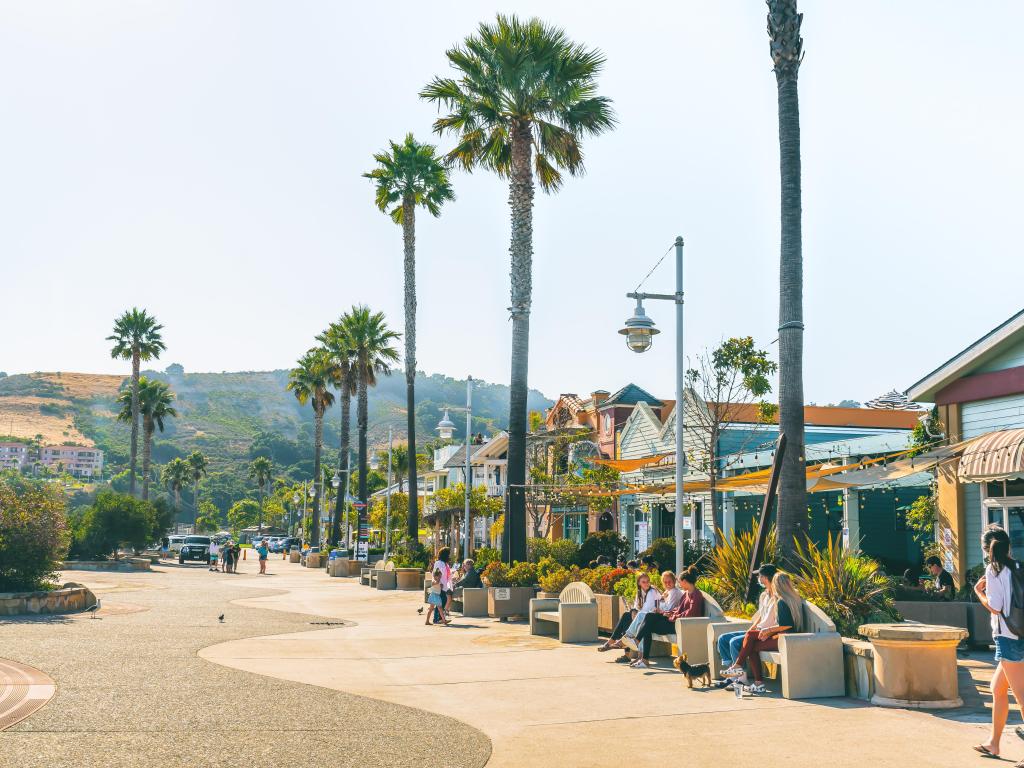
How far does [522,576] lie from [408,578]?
1160 centimetres

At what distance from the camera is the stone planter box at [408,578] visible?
31.4 m

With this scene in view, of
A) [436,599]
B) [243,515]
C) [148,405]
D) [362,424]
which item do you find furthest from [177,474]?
[436,599]

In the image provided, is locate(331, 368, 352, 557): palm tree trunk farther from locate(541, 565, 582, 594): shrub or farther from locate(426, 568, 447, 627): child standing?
locate(541, 565, 582, 594): shrub

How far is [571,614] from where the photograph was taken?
1547 centimetres

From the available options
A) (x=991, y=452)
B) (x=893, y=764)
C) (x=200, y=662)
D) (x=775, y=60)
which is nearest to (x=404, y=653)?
(x=200, y=662)

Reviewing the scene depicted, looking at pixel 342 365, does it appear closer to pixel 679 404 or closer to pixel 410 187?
pixel 410 187

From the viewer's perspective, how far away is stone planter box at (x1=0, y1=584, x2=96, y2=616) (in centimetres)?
1919

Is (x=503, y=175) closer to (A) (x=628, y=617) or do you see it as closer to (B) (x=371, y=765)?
(A) (x=628, y=617)

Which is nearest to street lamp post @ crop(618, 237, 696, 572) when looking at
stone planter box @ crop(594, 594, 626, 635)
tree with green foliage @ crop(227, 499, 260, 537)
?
stone planter box @ crop(594, 594, 626, 635)

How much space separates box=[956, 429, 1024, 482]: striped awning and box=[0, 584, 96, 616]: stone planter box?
17149 millimetres

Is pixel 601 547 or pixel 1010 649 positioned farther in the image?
pixel 601 547

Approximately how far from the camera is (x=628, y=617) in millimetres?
13641

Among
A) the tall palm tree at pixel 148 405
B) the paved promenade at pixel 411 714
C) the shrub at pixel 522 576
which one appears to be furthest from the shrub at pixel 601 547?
the tall palm tree at pixel 148 405

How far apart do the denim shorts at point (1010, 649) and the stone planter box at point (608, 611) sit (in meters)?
8.36
